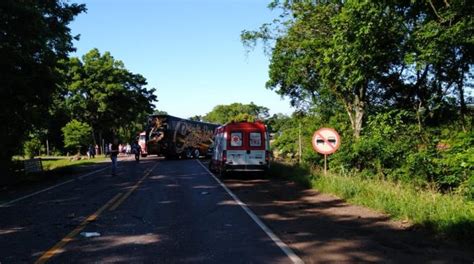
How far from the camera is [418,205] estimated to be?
402 inches

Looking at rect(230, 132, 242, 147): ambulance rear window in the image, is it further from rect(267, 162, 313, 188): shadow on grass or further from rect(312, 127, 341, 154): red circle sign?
rect(312, 127, 341, 154): red circle sign

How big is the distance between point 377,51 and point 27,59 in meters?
14.4

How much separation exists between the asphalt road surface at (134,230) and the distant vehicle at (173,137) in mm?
28702

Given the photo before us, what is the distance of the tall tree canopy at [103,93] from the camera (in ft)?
213

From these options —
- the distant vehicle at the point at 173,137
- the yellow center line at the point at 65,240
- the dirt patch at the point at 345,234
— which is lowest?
the dirt patch at the point at 345,234

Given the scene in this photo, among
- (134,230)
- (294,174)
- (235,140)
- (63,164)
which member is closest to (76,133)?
(63,164)

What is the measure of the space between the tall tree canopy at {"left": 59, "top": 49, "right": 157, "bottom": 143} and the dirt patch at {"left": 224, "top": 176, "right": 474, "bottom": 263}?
5442cm

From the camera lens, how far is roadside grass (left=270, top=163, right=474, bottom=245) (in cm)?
830

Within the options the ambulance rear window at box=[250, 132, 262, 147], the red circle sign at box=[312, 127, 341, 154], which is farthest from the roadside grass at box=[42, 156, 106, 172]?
the red circle sign at box=[312, 127, 341, 154]

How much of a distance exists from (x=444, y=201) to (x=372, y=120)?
40.0 feet

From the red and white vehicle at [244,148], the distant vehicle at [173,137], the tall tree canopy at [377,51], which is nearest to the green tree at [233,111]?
the distant vehicle at [173,137]

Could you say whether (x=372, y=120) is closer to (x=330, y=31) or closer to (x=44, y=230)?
(x=330, y=31)

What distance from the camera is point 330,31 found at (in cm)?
2417

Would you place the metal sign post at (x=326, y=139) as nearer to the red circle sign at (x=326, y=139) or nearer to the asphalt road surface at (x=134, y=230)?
the red circle sign at (x=326, y=139)
